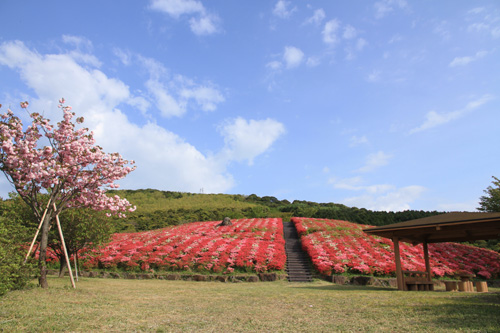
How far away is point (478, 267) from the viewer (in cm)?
1855

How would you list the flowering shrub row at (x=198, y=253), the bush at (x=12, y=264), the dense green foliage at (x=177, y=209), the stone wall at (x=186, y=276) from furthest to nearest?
the dense green foliage at (x=177, y=209) < the flowering shrub row at (x=198, y=253) < the stone wall at (x=186, y=276) < the bush at (x=12, y=264)

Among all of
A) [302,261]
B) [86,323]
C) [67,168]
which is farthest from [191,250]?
[86,323]

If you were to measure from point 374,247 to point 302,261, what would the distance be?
218 inches

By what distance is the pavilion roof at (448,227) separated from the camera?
36.6 ft

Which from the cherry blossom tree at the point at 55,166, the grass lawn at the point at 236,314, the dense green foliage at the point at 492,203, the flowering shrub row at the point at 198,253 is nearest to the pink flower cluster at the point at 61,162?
the cherry blossom tree at the point at 55,166

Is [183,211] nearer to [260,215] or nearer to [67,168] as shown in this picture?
[260,215]

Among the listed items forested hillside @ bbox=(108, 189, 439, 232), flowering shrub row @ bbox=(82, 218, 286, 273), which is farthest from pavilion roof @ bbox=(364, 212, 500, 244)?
forested hillside @ bbox=(108, 189, 439, 232)

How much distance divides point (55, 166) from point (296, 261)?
14.5m

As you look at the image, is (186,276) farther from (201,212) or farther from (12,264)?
(201,212)

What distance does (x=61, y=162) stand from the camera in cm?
1127

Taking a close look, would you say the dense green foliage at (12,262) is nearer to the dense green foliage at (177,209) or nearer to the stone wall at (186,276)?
the stone wall at (186,276)

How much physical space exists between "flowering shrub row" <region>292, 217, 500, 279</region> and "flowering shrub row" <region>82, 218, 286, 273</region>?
2589 mm

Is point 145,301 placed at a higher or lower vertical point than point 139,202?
lower

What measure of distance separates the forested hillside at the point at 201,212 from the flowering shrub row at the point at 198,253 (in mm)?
8543
